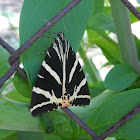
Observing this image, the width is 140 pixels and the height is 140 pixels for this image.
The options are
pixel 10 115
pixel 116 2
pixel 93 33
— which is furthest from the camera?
pixel 93 33

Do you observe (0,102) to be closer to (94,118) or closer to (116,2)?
(94,118)

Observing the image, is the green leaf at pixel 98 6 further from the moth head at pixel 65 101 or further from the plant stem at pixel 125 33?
the moth head at pixel 65 101

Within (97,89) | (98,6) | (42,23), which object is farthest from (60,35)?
(98,6)

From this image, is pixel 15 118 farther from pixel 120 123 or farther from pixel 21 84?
pixel 120 123

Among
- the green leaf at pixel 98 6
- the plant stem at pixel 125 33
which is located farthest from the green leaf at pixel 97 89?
the green leaf at pixel 98 6

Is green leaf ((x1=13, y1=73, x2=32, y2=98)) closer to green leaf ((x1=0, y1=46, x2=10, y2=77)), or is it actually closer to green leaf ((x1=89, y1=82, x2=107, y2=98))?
green leaf ((x1=0, y1=46, x2=10, y2=77))

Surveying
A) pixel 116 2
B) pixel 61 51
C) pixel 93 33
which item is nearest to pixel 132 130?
pixel 61 51
